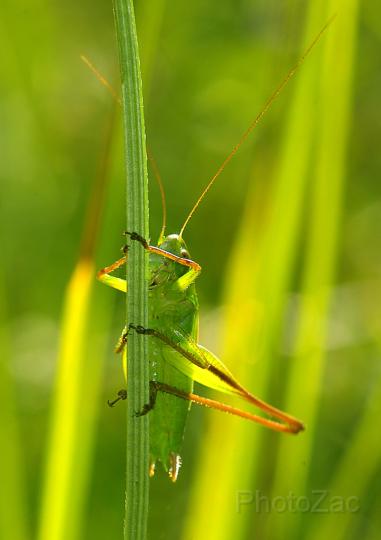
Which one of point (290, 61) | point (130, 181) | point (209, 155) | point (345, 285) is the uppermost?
point (209, 155)

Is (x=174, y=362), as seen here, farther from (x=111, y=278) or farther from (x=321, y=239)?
(x=321, y=239)

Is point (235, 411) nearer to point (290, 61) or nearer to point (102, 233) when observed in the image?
point (102, 233)

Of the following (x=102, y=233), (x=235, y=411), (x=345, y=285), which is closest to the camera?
(x=235, y=411)

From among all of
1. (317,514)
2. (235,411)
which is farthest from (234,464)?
(317,514)

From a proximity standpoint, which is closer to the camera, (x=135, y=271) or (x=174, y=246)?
(x=135, y=271)

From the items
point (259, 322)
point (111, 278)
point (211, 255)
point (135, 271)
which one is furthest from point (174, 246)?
point (211, 255)

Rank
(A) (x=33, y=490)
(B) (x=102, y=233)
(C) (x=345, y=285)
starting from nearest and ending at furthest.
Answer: (B) (x=102, y=233) → (A) (x=33, y=490) → (C) (x=345, y=285)
